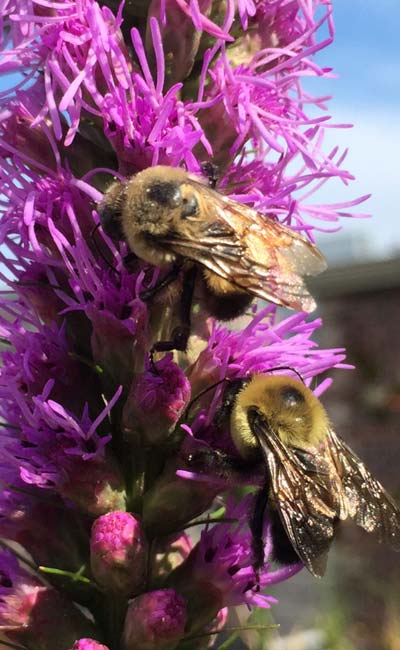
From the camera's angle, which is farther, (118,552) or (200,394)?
(200,394)

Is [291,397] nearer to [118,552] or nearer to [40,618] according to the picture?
[118,552]

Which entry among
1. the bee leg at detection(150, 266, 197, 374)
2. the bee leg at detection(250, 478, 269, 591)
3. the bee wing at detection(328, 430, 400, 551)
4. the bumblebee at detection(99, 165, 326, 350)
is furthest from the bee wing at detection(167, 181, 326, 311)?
the bee wing at detection(328, 430, 400, 551)

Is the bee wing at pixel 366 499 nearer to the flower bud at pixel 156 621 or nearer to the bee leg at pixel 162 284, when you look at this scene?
the flower bud at pixel 156 621

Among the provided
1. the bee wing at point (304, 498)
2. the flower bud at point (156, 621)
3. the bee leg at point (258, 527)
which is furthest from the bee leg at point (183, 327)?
the flower bud at point (156, 621)

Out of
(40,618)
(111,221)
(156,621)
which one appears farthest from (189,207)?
(40,618)

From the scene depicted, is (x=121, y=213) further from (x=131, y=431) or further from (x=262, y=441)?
(x=262, y=441)

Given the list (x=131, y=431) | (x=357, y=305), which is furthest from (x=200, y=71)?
(x=357, y=305)
